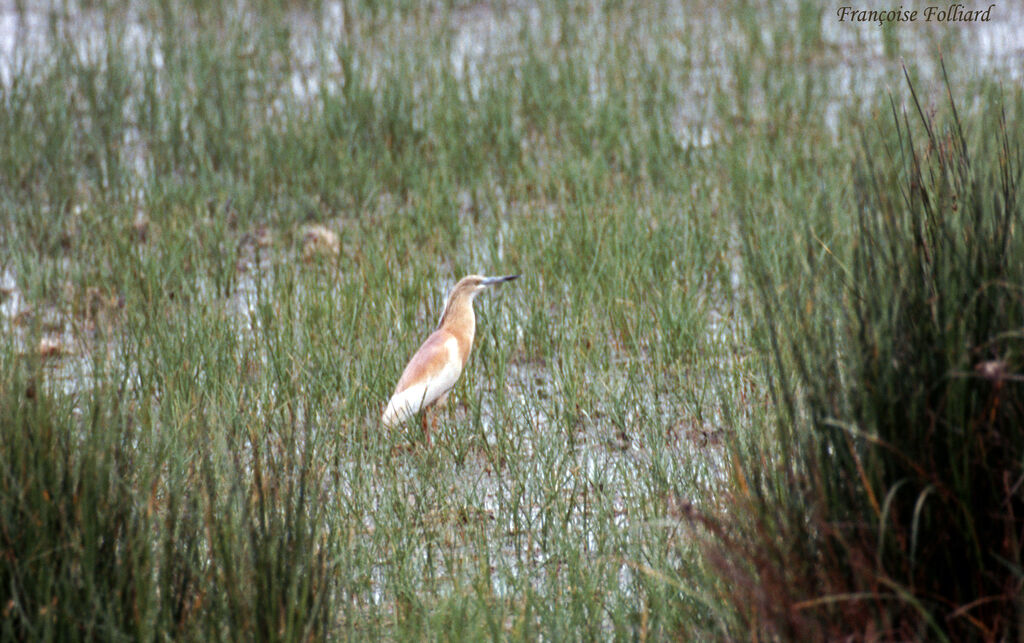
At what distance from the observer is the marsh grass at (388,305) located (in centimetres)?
259

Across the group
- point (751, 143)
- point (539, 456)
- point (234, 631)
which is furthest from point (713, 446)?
point (751, 143)

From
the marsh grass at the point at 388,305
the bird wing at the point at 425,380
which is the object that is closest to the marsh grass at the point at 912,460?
the marsh grass at the point at 388,305

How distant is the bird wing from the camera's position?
12.3 ft

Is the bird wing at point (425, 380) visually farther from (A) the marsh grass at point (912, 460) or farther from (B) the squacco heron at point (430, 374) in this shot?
(A) the marsh grass at point (912, 460)

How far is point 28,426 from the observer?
8.55ft

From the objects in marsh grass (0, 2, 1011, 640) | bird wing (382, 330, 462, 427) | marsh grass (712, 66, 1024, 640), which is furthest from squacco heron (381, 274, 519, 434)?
marsh grass (712, 66, 1024, 640)

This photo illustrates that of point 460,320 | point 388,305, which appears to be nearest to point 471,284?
Result: point 460,320

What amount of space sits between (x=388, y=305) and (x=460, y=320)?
0.90 meters

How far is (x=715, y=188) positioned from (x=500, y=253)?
1270 mm

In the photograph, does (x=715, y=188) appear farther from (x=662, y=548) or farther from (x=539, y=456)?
(x=662, y=548)

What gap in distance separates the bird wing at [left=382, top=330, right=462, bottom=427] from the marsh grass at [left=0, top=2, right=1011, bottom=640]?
11cm

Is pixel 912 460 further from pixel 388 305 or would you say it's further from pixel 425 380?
pixel 388 305

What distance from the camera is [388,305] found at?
16.1 ft

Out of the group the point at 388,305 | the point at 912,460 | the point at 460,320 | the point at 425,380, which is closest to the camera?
the point at 912,460
